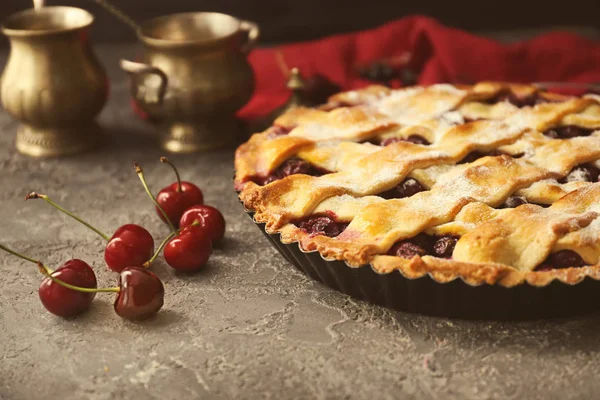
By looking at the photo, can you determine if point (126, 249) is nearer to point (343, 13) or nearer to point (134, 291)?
point (134, 291)

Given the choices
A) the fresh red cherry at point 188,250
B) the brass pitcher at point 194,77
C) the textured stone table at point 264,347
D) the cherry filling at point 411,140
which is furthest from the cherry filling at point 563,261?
the brass pitcher at point 194,77

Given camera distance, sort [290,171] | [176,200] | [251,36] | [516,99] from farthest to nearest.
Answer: [251,36] → [516,99] → [176,200] → [290,171]

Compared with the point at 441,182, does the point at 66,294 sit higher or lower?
lower

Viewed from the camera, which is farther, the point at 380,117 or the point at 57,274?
the point at 380,117

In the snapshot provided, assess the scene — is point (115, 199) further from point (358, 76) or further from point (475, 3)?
point (475, 3)

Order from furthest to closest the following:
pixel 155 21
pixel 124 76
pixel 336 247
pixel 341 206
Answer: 1. pixel 124 76
2. pixel 155 21
3. pixel 341 206
4. pixel 336 247

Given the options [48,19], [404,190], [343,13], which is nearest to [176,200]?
[404,190]

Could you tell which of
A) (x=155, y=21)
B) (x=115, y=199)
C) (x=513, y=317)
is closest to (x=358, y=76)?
(x=155, y=21)

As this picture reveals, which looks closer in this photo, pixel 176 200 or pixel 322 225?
pixel 322 225
